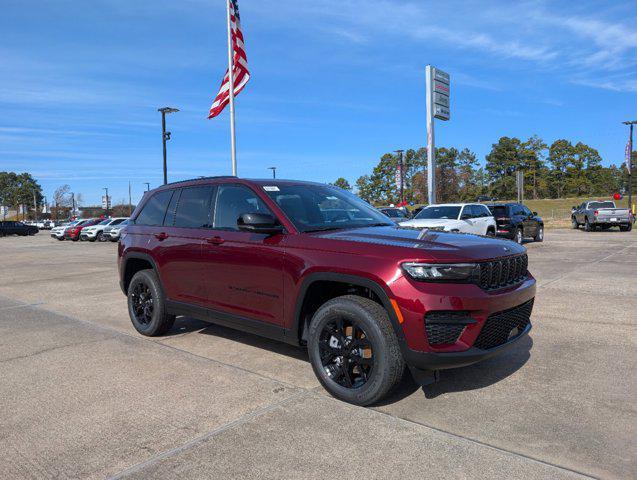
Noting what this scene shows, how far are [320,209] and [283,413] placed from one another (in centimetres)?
184

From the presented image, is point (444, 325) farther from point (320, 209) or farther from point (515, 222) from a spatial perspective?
point (515, 222)

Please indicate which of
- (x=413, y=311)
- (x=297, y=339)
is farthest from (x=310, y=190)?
(x=413, y=311)

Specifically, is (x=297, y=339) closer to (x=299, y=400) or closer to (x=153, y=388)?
(x=299, y=400)

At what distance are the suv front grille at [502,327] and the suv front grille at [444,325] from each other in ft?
0.62

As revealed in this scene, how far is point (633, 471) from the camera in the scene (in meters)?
2.72

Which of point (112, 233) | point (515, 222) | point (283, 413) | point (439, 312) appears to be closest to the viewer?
point (439, 312)

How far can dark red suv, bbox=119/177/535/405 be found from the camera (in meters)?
3.31

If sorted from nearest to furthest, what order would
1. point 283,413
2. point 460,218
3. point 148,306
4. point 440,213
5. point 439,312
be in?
point 439,312, point 283,413, point 148,306, point 460,218, point 440,213

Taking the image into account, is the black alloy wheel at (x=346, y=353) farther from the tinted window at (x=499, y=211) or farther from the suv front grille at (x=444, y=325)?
the tinted window at (x=499, y=211)

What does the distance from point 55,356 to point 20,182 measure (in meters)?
167

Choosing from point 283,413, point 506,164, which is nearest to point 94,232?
point 283,413

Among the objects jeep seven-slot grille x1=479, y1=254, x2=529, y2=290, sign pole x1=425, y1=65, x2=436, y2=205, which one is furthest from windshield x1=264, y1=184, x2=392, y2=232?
sign pole x1=425, y1=65, x2=436, y2=205

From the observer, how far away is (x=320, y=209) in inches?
179

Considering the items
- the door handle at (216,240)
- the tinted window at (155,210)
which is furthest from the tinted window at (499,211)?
the door handle at (216,240)
